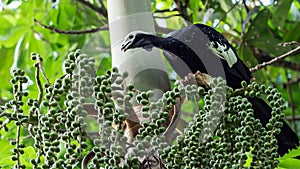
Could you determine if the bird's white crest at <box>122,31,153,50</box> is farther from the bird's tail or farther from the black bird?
the bird's tail

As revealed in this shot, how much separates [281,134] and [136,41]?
35 cm

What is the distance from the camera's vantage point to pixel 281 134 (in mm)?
1086

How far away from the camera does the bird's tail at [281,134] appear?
1060 mm

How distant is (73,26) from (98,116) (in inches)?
57.6

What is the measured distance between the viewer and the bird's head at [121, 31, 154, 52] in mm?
939

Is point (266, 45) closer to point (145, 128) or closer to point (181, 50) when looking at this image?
point (181, 50)

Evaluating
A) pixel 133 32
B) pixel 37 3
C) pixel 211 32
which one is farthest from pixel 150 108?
pixel 37 3

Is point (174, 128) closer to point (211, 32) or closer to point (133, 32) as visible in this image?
point (133, 32)

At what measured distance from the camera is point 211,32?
130 cm

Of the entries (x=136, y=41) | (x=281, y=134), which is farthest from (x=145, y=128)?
(x=281, y=134)

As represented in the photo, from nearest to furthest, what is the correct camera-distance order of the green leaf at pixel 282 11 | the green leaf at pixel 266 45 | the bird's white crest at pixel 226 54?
the bird's white crest at pixel 226 54, the green leaf at pixel 282 11, the green leaf at pixel 266 45

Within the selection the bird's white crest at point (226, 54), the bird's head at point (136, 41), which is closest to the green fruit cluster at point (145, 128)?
the bird's head at point (136, 41)

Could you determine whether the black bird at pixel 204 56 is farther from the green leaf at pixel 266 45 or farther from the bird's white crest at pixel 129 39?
the green leaf at pixel 266 45

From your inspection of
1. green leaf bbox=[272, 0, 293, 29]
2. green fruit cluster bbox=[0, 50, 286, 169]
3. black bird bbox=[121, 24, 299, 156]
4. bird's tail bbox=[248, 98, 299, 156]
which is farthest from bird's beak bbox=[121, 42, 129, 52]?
green leaf bbox=[272, 0, 293, 29]
